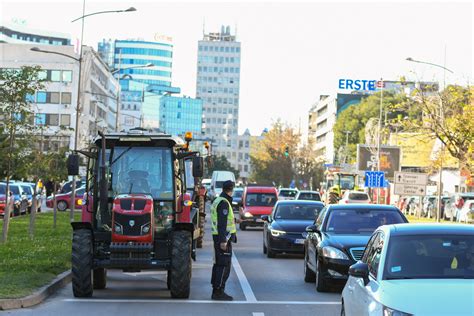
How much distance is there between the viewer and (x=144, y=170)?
55.4ft

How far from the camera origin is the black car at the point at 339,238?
16406mm

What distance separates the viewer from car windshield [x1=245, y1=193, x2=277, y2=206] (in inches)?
1761

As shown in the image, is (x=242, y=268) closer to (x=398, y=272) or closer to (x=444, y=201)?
(x=398, y=272)

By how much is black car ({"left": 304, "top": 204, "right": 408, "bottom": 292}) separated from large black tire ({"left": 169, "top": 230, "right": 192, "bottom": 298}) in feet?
7.81

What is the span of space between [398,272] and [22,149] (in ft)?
62.2

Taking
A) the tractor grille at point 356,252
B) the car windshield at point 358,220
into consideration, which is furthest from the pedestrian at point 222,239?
the car windshield at point 358,220

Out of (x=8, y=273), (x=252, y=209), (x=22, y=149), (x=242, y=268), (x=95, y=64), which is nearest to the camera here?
(x=8, y=273)

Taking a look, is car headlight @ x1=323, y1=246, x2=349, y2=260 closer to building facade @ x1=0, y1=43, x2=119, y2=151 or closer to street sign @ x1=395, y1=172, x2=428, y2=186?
street sign @ x1=395, y1=172, x2=428, y2=186

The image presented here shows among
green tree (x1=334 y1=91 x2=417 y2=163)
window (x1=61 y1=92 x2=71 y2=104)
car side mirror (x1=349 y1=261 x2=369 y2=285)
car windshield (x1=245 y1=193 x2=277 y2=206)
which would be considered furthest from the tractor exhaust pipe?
green tree (x1=334 y1=91 x2=417 y2=163)

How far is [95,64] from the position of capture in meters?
121

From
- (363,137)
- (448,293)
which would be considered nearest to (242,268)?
(448,293)

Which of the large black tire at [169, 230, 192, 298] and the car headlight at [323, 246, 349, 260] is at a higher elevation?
the car headlight at [323, 246, 349, 260]

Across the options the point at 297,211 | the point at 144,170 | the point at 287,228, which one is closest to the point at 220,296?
the point at 144,170

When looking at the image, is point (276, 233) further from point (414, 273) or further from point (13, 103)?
point (414, 273)
